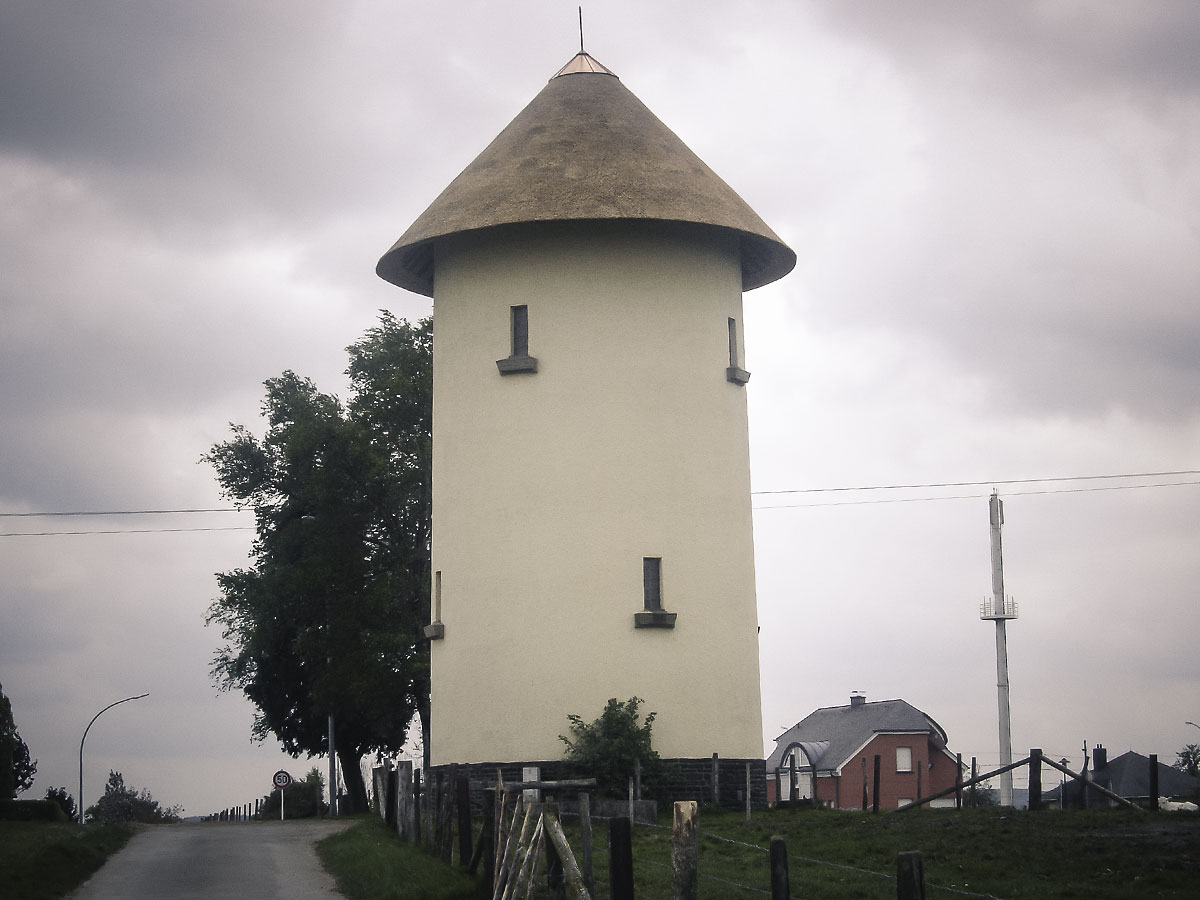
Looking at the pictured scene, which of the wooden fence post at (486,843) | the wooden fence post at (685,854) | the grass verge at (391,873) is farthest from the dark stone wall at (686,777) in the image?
the wooden fence post at (685,854)

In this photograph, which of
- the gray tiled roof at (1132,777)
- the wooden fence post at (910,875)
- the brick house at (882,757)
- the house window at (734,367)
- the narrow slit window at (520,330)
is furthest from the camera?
the gray tiled roof at (1132,777)

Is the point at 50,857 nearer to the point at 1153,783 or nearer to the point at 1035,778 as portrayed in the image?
the point at 1035,778

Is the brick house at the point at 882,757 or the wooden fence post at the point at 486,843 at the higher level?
the wooden fence post at the point at 486,843

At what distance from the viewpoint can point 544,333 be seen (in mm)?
28734

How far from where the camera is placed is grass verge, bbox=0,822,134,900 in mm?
19273

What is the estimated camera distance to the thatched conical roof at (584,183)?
2834 cm

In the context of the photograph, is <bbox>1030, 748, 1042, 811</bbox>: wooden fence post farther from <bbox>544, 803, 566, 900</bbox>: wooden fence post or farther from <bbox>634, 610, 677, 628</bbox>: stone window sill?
<bbox>544, 803, 566, 900</bbox>: wooden fence post

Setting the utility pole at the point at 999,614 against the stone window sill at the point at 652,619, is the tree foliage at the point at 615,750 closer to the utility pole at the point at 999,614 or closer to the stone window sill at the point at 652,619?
the stone window sill at the point at 652,619

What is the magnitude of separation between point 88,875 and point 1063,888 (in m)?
13.0

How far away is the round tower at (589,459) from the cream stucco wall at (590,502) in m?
0.04

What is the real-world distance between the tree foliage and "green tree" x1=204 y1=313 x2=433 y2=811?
53.7 ft

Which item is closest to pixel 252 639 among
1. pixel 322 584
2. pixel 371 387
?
pixel 322 584

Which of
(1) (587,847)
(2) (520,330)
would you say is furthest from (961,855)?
(2) (520,330)

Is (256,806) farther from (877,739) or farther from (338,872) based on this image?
(338,872)
